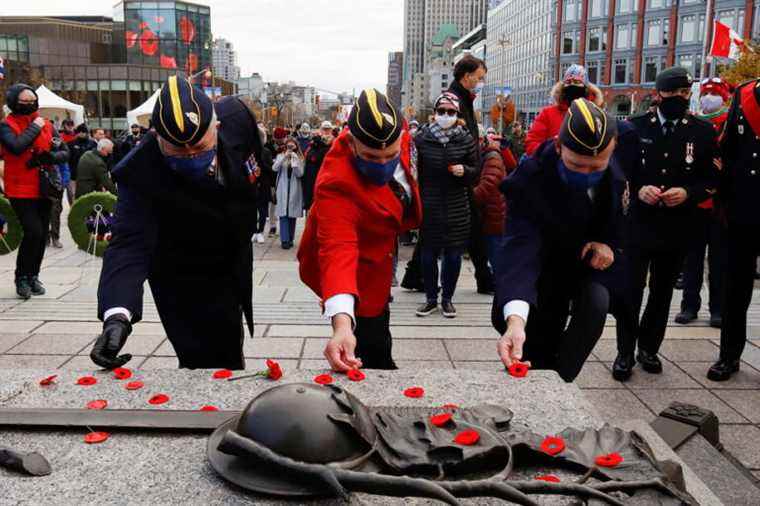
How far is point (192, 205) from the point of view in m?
3.07

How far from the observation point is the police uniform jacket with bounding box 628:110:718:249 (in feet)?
16.9

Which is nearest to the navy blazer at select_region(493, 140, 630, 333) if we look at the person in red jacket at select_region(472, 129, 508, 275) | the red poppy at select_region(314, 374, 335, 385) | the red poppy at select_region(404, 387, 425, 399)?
the red poppy at select_region(404, 387, 425, 399)

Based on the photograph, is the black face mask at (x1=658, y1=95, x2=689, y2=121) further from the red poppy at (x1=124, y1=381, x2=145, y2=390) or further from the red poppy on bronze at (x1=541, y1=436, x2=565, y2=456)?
the red poppy at (x1=124, y1=381, x2=145, y2=390)

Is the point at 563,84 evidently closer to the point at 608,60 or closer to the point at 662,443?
the point at 662,443

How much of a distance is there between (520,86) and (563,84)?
105 m

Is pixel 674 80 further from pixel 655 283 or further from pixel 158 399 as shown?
pixel 158 399

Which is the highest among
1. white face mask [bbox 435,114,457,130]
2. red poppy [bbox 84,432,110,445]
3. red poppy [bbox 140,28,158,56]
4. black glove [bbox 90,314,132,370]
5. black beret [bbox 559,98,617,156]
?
red poppy [bbox 140,28,158,56]

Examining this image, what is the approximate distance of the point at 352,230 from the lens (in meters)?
3.07

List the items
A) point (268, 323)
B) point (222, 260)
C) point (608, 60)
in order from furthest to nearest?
point (608, 60)
point (268, 323)
point (222, 260)

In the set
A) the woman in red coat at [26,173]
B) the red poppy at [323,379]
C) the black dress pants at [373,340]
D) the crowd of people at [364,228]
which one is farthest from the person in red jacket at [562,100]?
the woman in red coat at [26,173]

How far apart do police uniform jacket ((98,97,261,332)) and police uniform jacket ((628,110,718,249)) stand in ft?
9.97

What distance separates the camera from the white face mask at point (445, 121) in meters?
6.93

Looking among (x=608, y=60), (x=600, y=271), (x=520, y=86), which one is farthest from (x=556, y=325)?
(x=520, y=86)

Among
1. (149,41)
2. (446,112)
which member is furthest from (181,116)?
(149,41)
